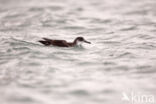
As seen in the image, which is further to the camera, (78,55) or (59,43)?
(59,43)

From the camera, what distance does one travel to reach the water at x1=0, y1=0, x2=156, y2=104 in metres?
12.3

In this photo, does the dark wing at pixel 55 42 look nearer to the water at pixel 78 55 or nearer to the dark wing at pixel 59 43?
the dark wing at pixel 59 43

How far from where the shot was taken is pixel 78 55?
635 inches

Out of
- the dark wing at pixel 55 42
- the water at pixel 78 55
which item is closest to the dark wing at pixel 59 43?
the dark wing at pixel 55 42

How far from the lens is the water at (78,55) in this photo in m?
12.3

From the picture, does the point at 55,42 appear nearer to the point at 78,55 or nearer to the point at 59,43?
the point at 59,43

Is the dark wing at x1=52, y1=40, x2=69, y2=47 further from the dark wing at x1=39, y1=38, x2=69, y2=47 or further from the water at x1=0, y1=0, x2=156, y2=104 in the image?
the water at x1=0, y1=0, x2=156, y2=104

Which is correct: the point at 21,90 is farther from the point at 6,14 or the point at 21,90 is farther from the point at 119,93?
the point at 6,14

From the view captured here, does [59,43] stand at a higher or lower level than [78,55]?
higher

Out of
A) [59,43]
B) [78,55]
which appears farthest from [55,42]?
[78,55]

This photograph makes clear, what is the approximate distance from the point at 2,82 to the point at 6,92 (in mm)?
891

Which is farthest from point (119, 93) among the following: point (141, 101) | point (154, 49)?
point (154, 49)

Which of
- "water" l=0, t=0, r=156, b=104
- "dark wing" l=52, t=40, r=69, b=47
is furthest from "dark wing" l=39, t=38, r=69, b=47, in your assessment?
"water" l=0, t=0, r=156, b=104

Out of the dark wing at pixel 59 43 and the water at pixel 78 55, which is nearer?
the water at pixel 78 55
